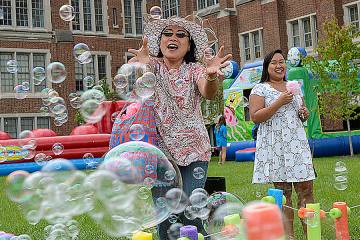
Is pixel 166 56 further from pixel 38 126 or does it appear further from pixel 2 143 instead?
pixel 38 126

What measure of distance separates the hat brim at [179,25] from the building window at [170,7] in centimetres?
2802

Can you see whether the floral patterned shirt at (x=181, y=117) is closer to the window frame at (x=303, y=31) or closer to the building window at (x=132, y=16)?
the window frame at (x=303, y=31)

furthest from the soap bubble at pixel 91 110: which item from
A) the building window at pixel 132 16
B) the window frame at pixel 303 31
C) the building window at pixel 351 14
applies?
the building window at pixel 132 16

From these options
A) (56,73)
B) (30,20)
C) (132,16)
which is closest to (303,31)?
(132,16)

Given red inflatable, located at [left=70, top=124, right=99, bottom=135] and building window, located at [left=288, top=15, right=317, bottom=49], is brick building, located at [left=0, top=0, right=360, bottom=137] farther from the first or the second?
red inflatable, located at [left=70, top=124, right=99, bottom=135]

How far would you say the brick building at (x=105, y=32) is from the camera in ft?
83.7

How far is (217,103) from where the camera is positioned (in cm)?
2289

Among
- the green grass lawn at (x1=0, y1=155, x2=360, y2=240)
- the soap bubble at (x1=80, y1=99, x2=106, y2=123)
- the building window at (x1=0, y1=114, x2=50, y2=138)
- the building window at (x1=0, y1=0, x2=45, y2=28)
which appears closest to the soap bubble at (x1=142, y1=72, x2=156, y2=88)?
the soap bubble at (x1=80, y1=99, x2=106, y2=123)

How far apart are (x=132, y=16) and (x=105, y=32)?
223 centimetres

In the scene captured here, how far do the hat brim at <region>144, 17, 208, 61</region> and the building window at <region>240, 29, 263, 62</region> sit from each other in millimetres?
23137

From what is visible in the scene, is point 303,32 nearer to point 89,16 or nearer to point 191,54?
point 89,16

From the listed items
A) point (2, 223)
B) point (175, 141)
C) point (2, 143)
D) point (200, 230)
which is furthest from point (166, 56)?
point (2, 143)

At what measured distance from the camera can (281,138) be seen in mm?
4789

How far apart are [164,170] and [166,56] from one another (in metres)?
0.86
